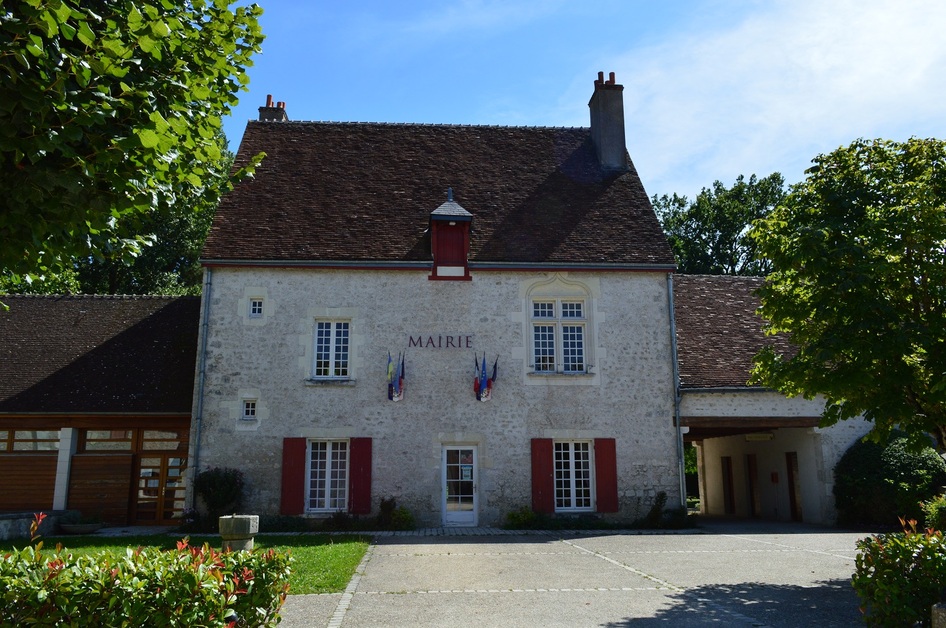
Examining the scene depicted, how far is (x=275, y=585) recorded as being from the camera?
5297 mm

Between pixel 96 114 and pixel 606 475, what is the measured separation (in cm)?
1360

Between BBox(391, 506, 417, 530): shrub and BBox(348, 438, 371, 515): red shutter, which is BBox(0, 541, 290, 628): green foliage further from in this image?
BBox(348, 438, 371, 515): red shutter

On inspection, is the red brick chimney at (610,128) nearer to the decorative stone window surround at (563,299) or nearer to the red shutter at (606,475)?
the decorative stone window surround at (563,299)

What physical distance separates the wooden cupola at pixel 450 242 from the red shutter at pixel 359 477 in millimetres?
4020

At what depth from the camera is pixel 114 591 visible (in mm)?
4691

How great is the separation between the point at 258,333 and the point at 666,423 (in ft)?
30.2

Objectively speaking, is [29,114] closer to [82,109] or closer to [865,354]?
[82,109]

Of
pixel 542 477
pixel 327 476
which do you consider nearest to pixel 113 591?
pixel 327 476

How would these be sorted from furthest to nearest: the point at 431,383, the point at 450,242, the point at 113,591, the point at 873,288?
the point at 450,242 → the point at 431,383 → the point at 873,288 → the point at 113,591

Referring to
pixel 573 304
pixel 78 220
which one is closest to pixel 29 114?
pixel 78 220

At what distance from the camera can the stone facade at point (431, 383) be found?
16.2 meters

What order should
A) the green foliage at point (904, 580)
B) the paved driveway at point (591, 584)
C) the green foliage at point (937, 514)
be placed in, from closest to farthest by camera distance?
the green foliage at point (904, 580) < the paved driveway at point (591, 584) < the green foliage at point (937, 514)

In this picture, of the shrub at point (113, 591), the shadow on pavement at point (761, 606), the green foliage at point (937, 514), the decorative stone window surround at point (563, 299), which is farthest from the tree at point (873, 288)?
the shrub at point (113, 591)

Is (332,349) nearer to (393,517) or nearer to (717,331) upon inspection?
(393,517)
